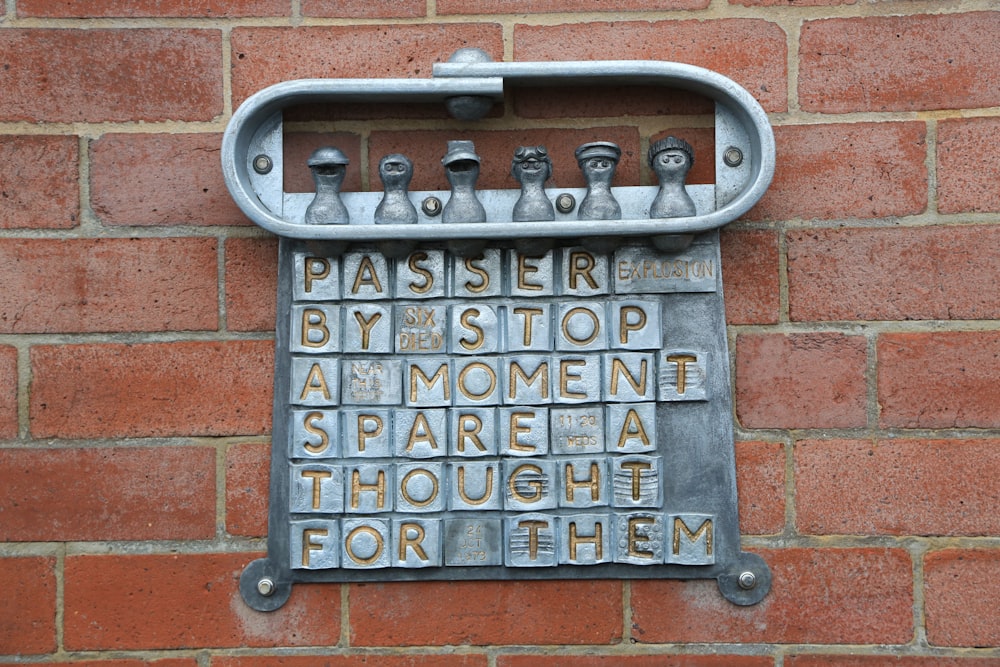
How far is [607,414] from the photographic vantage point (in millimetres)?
1021

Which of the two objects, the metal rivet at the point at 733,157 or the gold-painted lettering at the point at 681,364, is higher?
the metal rivet at the point at 733,157

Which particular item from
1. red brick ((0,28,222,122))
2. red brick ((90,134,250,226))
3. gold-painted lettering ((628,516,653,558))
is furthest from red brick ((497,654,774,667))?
red brick ((0,28,222,122))

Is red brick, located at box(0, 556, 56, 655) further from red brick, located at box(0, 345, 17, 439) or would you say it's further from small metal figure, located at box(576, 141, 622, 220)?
small metal figure, located at box(576, 141, 622, 220)

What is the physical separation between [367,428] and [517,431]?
6.3 inches

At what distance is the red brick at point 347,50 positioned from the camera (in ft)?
3.44

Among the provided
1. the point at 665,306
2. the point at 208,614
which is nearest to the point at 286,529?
the point at 208,614

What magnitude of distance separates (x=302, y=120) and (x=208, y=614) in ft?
1.80

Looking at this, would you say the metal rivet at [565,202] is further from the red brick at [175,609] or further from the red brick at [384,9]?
the red brick at [175,609]

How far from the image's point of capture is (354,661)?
1044mm

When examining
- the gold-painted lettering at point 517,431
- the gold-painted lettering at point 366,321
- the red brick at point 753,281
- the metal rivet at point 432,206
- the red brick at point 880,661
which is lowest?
the red brick at point 880,661

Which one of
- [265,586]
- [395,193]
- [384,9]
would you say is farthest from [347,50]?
[265,586]

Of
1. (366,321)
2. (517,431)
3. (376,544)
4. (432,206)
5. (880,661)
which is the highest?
(432,206)

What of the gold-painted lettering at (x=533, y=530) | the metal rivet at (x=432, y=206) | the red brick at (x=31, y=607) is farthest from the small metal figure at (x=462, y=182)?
the red brick at (x=31, y=607)

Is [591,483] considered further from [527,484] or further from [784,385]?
[784,385]
